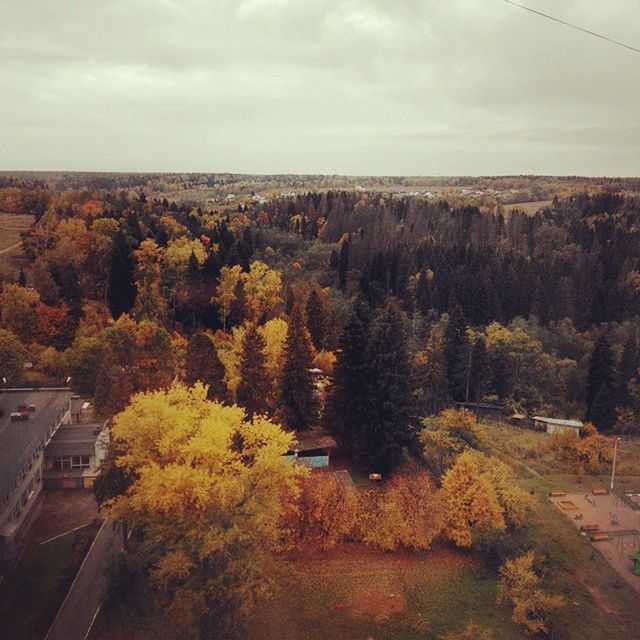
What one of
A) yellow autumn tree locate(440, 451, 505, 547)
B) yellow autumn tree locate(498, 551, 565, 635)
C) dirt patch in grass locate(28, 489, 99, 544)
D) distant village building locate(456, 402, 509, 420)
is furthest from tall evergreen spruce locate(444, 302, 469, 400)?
dirt patch in grass locate(28, 489, 99, 544)

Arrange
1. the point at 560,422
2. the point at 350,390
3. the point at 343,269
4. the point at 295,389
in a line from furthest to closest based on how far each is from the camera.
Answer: the point at 343,269 < the point at 560,422 < the point at 295,389 < the point at 350,390

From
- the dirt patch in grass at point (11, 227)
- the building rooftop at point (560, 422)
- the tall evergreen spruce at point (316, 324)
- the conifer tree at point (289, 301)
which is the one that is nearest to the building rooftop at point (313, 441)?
the tall evergreen spruce at point (316, 324)

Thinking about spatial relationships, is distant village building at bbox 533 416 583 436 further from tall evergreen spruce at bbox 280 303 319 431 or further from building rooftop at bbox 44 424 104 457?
building rooftop at bbox 44 424 104 457

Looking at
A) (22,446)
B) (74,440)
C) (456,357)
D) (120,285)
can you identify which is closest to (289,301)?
(120,285)

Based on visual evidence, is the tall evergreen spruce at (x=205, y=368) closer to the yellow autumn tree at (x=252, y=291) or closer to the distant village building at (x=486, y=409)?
the yellow autumn tree at (x=252, y=291)

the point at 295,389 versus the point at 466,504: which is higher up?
the point at 295,389

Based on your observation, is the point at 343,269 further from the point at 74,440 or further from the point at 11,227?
the point at 74,440
